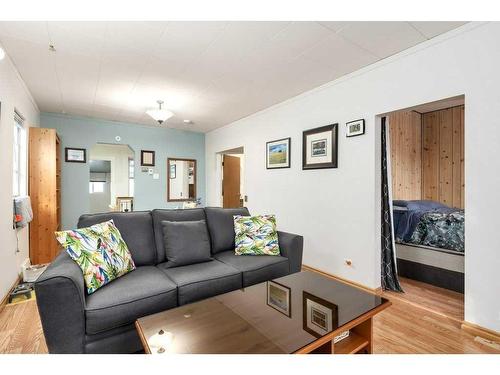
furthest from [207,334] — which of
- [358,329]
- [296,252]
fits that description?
[296,252]

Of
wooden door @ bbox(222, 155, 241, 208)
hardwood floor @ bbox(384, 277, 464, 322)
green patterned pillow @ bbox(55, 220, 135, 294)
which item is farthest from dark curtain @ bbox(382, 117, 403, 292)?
wooden door @ bbox(222, 155, 241, 208)

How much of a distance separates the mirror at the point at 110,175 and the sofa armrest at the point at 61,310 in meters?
5.57

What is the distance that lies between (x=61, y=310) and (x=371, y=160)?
285 centimetres

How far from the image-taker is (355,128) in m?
2.86

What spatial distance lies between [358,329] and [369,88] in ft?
7.64

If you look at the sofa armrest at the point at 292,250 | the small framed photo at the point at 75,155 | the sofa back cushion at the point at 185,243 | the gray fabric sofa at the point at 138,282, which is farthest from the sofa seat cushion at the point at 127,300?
the small framed photo at the point at 75,155

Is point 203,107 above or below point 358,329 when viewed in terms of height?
above

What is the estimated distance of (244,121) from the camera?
4.82 m

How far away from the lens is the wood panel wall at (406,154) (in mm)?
4379

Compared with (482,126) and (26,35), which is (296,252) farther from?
(26,35)

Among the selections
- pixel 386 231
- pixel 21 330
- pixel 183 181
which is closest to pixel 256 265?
pixel 386 231

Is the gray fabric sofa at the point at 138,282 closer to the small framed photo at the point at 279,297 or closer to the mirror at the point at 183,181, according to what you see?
the small framed photo at the point at 279,297

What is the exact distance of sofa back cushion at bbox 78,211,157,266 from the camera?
86.0 inches

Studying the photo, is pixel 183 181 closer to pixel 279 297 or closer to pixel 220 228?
pixel 220 228
